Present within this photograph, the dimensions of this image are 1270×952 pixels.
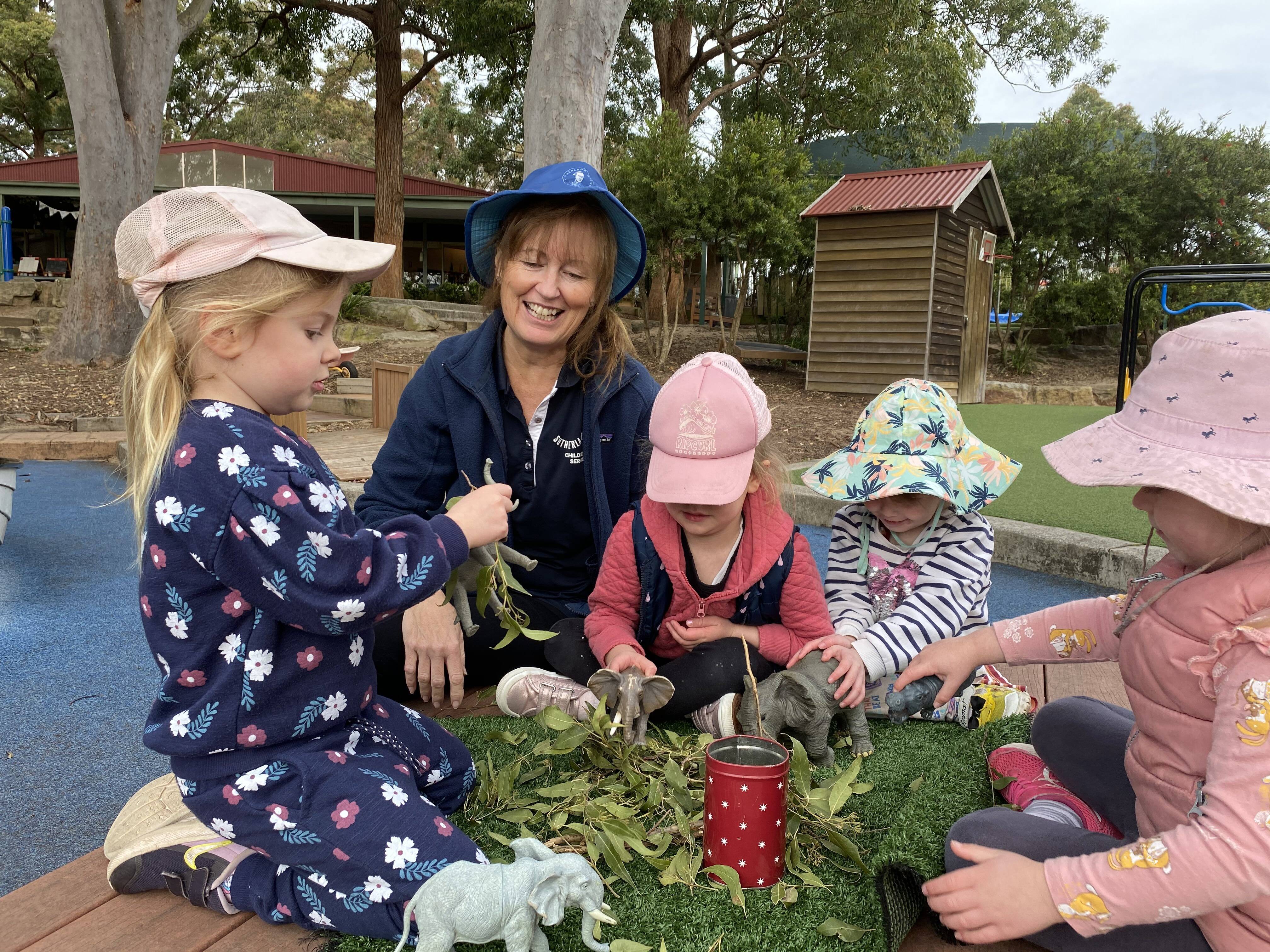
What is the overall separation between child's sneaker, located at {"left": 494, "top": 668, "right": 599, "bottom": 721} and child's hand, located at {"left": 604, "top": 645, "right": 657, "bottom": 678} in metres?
0.20

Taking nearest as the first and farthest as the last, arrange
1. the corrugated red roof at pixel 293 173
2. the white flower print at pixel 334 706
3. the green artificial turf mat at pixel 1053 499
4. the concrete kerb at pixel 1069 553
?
the white flower print at pixel 334 706
the concrete kerb at pixel 1069 553
the green artificial turf mat at pixel 1053 499
the corrugated red roof at pixel 293 173

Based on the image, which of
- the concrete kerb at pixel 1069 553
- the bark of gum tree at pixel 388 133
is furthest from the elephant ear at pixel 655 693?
the bark of gum tree at pixel 388 133

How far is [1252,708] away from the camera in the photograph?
4.15 ft

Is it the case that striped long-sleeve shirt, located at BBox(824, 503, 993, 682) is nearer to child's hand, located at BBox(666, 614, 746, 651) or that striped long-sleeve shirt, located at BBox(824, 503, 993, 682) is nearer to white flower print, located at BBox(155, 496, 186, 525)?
child's hand, located at BBox(666, 614, 746, 651)

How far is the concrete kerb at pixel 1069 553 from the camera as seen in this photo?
4680 millimetres

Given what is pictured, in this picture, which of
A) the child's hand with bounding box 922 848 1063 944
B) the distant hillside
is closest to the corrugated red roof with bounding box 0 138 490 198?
the distant hillside

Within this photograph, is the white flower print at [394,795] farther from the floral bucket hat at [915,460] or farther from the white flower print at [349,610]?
the floral bucket hat at [915,460]

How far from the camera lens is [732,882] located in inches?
65.1

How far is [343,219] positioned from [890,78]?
680 inches

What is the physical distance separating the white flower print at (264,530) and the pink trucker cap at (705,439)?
39.2 inches

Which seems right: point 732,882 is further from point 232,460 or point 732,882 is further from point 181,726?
point 232,460

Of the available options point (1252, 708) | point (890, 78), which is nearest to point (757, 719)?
point (1252, 708)

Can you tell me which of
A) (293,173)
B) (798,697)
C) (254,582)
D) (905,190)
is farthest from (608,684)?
(293,173)

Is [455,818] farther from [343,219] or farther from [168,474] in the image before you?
[343,219]
